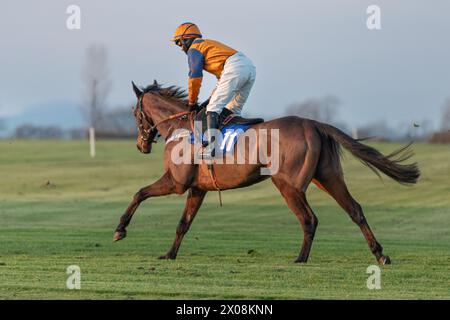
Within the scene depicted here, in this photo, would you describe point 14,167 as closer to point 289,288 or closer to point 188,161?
point 188,161

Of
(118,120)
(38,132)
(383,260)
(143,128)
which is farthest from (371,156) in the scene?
(118,120)

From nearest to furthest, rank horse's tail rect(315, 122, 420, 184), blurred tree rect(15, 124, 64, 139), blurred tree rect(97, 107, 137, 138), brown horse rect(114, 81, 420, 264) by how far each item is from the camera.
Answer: brown horse rect(114, 81, 420, 264)
horse's tail rect(315, 122, 420, 184)
blurred tree rect(15, 124, 64, 139)
blurred tree rect(97, 107, 137, 138)

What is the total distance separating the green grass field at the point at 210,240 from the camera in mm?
11375

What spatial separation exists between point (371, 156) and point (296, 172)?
118cm

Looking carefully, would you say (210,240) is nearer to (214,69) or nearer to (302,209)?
(214,69)

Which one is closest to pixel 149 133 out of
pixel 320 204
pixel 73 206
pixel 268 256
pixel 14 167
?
pixel 268 256

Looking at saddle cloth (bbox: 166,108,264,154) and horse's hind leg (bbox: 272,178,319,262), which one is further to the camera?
saddle cloth (bbox: 166,108,264,154)

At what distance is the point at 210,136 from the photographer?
14.2 m

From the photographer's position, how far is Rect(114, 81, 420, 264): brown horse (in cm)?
1385

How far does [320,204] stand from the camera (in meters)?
30.5

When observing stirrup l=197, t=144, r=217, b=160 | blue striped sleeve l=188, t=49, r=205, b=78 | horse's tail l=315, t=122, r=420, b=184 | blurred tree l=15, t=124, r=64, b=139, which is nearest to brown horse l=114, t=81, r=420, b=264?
horse's tail l=315, t=122, r=420, b=184

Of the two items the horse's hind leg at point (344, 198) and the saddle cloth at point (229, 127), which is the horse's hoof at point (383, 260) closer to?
the horse's hind leg at point (344, 198)

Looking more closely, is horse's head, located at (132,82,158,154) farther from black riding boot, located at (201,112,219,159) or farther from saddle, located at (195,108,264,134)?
black riding boot, located at (201,112,219,159)

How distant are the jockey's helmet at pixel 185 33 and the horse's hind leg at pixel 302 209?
238 centimetres
